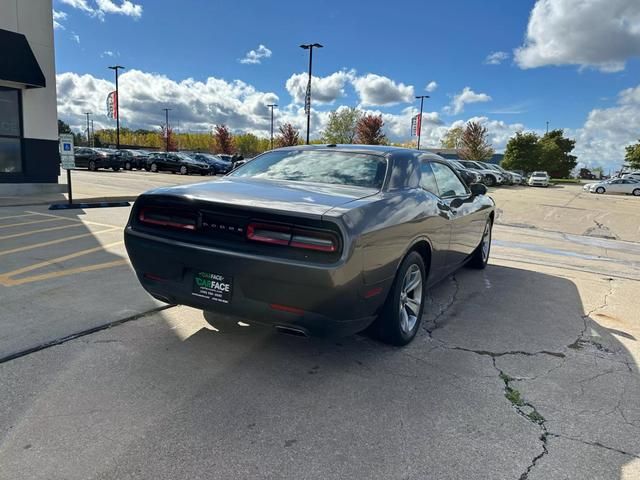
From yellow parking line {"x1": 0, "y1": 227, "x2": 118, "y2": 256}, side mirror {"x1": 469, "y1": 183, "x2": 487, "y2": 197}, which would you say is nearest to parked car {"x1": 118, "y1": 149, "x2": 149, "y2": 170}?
yellow parking line {"x1": 0, "y1": 227, "x2": 118, "y2": 256}

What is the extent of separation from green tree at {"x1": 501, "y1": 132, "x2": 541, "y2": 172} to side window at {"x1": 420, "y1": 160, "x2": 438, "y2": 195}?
181 ft

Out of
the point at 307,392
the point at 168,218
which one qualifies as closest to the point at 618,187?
the point at 307,392

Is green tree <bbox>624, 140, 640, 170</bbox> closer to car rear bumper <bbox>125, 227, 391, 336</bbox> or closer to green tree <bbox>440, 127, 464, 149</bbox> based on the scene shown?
green tree <bbox>440, 127, 464, 149</bbox>

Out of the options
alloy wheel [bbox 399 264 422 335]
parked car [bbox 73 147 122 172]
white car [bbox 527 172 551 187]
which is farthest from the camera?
white car [bbox 527 172 551 187]

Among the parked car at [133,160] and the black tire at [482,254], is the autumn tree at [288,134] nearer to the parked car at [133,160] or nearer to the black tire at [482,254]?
the parked car at [133,160]

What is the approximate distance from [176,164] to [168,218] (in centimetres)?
3034

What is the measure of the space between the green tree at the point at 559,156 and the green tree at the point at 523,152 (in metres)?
8.36

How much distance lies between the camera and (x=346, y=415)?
265 centimetres

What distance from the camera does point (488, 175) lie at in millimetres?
28188

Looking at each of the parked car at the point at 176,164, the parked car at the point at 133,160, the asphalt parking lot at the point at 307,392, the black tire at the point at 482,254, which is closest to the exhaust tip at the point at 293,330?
the asphalt parking lot at the point at 307,392

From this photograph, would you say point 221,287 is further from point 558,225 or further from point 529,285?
point 558,225

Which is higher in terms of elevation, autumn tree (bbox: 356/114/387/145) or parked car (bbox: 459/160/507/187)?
autumn tree (bbox: 356/114/387/145)

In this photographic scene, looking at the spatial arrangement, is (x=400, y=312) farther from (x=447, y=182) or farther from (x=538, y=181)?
(x=538, y=181)

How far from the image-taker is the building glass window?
12.6m
